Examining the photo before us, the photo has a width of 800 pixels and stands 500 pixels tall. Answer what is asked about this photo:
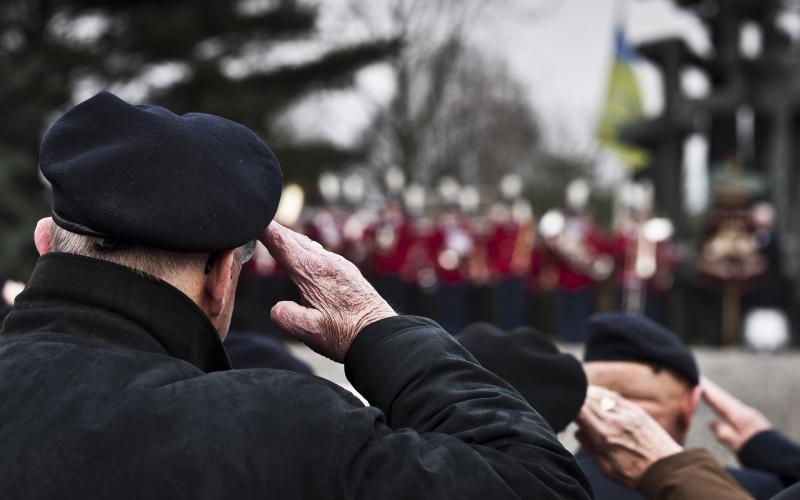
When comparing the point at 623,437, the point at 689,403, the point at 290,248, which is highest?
the point at 290,248

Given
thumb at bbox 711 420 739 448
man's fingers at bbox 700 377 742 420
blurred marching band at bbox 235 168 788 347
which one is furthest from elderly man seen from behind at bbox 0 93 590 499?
blurred marching band at bbox 235 168 788 347

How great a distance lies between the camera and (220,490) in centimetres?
141

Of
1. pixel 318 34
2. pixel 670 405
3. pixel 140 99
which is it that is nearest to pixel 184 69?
pixel 140 99

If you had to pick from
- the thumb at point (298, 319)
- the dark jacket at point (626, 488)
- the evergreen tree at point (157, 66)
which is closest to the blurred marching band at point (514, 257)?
the evergreen tree at point (157, 66)

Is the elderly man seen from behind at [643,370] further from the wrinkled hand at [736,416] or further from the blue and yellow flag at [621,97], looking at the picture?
the blue and yellow flag at [621,97]

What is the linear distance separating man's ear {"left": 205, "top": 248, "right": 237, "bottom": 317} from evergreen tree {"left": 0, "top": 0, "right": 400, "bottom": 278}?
11.5m

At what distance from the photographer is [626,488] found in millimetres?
2797

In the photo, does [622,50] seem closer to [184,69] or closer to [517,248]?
[517,248]

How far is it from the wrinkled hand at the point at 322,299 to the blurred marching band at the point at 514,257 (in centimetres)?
1298

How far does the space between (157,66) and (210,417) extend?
15.2 meters

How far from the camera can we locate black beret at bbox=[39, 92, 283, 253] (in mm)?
1546

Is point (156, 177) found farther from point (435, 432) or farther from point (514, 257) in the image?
point (514, 257)

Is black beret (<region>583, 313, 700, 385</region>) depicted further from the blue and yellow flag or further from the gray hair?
the blue and yellow flag

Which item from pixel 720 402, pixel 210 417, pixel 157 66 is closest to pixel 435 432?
pixel 210 417
